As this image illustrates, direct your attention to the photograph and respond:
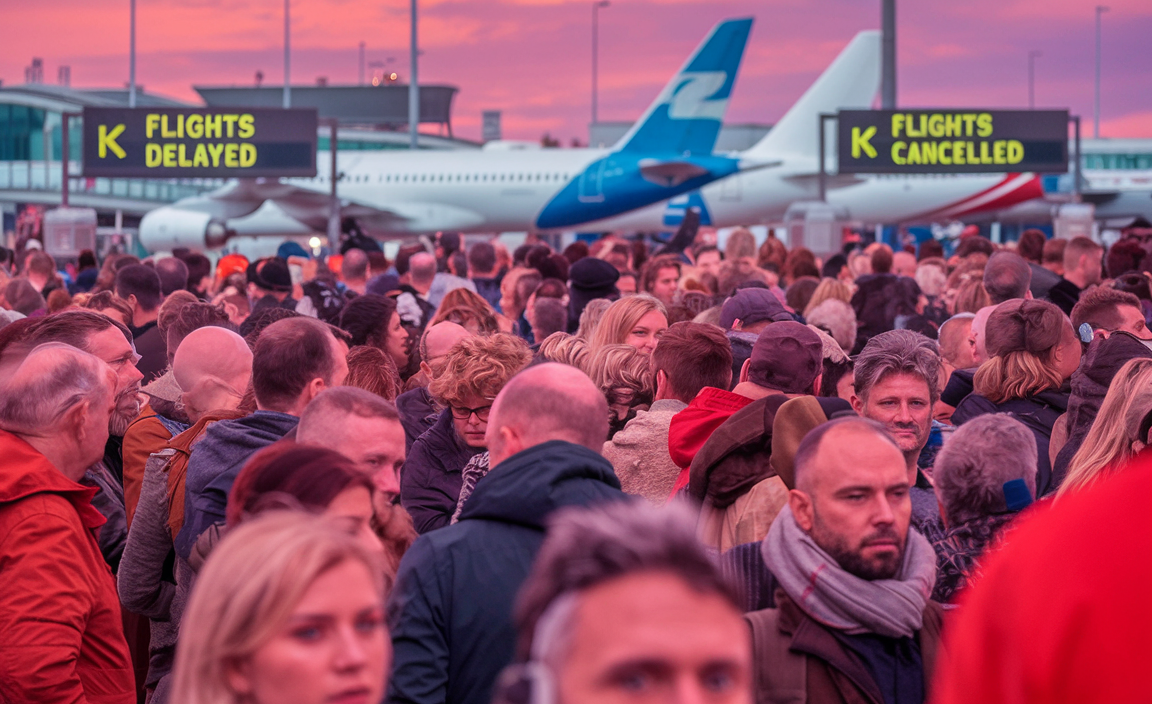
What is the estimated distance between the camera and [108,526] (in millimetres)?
4168

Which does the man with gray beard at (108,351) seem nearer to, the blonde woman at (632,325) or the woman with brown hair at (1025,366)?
the blonde woman at (632,325)

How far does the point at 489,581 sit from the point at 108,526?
74.2 inches

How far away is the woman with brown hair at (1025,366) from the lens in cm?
550

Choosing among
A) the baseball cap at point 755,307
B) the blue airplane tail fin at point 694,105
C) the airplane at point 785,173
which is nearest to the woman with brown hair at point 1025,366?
the baseball cap at point 755,307

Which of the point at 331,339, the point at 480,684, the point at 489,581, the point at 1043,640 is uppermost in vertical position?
the point at 331,339

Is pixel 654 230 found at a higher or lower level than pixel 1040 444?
higher

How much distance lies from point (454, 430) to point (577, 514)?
3318 mm

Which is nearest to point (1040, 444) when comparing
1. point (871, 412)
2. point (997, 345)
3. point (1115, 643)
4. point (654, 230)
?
point (997, 345)

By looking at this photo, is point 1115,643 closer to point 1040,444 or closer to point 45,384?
point 45,384

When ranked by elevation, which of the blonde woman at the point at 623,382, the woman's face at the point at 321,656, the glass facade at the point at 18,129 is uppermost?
the glass facade at the point at 18,129

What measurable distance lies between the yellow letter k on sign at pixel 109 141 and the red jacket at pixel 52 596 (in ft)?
56.4

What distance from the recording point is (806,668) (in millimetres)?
2699

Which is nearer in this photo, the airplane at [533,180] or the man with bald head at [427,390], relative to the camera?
the man with bald head at [427,390]

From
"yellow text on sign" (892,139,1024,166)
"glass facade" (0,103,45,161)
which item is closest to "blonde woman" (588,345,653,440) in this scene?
"yellow text on sign" (892,139,1024,166)
